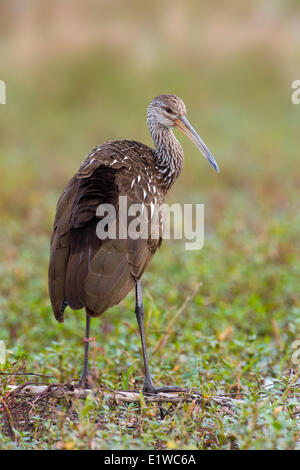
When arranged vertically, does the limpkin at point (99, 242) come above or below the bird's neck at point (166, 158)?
below

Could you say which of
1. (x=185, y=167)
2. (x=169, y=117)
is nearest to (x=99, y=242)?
(x=169, y=117)

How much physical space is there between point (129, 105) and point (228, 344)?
895 centimetres

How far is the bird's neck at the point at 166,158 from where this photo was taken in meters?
3.81

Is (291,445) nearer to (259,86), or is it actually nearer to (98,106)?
(98,106)

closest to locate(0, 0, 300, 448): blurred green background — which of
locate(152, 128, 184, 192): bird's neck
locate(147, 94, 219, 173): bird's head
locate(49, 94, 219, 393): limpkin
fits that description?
locate(49, 94, 219, 393): limpkin

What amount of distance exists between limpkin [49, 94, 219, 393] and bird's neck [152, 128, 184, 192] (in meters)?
0.08

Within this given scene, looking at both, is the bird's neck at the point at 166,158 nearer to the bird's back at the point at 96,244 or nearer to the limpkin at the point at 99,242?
the limpkin at the point at 99,242

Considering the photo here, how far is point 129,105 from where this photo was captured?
41.3 feet

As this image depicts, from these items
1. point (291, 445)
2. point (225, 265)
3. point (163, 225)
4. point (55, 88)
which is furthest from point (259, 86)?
point (291, 445)

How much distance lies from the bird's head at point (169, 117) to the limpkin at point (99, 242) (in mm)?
268

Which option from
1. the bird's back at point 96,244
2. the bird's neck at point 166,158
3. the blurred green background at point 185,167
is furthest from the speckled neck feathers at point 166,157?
the blurred green background at point 185,167

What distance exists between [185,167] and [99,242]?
6.64 metres

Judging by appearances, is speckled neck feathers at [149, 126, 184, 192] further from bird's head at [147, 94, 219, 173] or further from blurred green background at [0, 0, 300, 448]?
blurred green background at [0, 0, 300, 448]

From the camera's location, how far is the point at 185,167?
Result: 974cm
